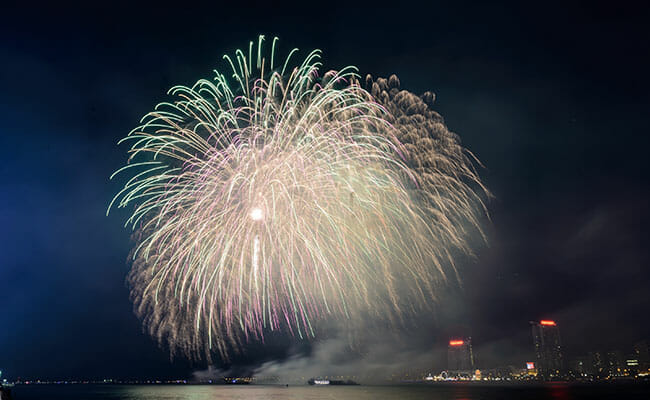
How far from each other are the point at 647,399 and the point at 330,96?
7819 centimetres

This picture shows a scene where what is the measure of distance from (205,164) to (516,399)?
235 feet

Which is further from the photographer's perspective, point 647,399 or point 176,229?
point 647,399

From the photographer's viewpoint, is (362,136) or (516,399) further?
(516,399)

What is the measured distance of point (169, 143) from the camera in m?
27.0

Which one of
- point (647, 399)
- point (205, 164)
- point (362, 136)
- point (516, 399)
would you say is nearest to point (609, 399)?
point (647, 399)

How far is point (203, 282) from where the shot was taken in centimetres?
2720

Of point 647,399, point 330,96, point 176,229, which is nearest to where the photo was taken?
point 330,96

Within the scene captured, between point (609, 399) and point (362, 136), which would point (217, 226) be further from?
point (609, 399)

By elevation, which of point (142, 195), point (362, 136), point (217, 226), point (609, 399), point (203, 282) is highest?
point (362, 136)

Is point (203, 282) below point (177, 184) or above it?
below

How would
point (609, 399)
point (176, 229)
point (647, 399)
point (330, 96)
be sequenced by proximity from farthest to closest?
point (609, 399)
point (647, 399)
point (176, 229)
point (330, 96)

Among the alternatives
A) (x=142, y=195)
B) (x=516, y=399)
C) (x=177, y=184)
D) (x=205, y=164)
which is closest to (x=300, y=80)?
(x=205, y=164)

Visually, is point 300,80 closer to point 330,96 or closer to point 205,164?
point 330,96

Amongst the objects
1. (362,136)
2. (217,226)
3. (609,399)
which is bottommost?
(609,399)
